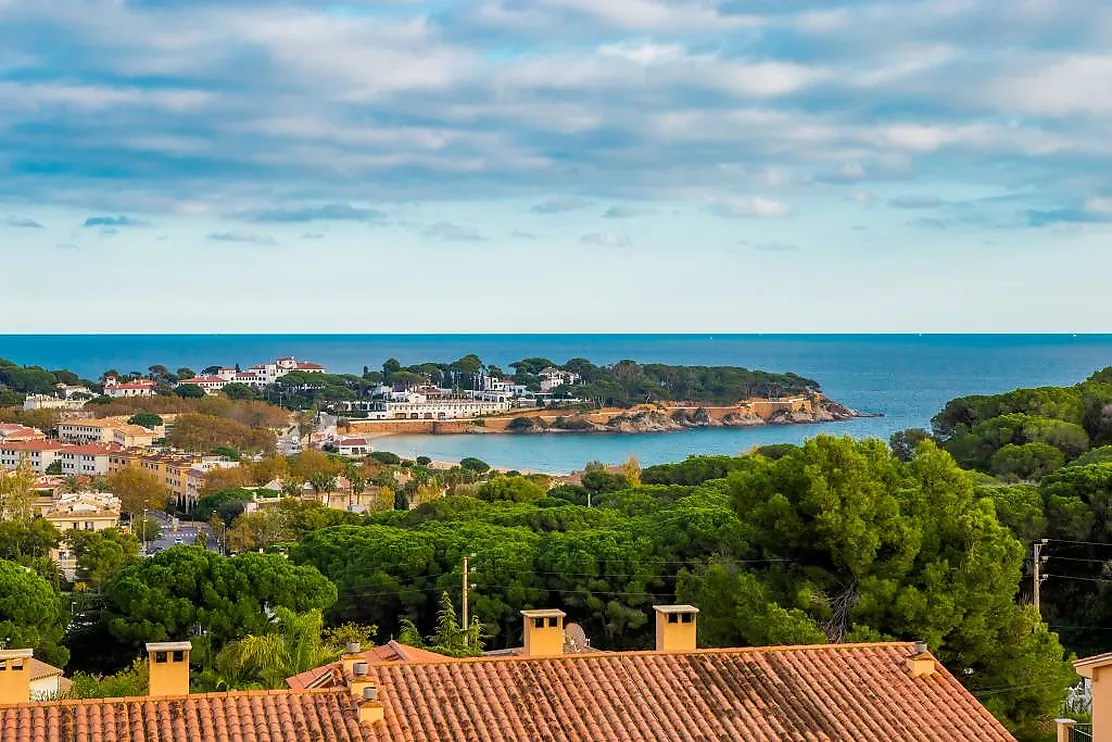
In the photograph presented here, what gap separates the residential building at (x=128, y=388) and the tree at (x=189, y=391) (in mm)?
2492

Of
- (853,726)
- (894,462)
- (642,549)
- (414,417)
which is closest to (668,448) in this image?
(414,417)

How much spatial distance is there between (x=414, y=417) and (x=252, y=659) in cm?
11708

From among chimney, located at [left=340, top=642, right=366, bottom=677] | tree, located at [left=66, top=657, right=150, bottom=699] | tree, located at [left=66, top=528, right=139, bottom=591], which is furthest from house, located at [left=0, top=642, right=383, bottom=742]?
tree, located at [left=66, top=528, right=139, bottom=591]

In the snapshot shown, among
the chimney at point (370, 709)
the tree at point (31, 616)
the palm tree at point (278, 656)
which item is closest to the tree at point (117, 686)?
the palm tree at point (278, 656)

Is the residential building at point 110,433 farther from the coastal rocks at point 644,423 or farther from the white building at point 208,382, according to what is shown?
the coastal rocks at point 644,423

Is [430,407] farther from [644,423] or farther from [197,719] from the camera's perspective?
[197,719]

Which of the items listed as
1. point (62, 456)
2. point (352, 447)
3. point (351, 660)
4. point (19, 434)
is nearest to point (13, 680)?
point (351, 660)

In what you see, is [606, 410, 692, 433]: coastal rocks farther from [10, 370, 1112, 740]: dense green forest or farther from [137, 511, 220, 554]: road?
[10, 370, 1112, 740]: dense green forest

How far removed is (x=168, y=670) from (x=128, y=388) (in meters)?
135

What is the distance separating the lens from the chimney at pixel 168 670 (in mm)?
9914

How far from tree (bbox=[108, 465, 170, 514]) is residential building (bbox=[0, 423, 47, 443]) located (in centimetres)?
3040

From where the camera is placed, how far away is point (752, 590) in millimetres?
18031

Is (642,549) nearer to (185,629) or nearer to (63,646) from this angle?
(185,629)

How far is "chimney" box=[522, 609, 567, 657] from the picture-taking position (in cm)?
1124
